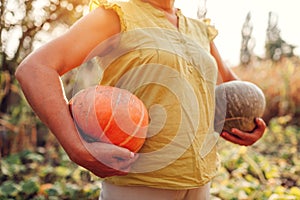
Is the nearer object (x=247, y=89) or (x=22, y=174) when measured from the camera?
(x=247, y=89)

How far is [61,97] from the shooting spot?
151cm

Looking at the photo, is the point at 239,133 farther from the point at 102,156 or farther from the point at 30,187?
the point at 30,187

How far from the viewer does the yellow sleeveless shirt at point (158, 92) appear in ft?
5.45

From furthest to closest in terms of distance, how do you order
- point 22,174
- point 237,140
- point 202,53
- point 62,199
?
point 22,174
point 62,199
point 237,140
point 202,53

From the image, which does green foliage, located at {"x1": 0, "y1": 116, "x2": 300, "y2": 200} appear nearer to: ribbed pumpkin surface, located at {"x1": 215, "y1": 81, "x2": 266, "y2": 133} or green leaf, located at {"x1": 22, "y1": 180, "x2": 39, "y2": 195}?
green leaf, located at {"x1": 22, "y1": 180, "x2": 39, "y2": 195}

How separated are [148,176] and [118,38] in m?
0.50

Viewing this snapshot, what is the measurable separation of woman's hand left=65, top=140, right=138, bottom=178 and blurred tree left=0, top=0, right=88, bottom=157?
359cm

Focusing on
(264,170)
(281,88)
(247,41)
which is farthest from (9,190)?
(247,41)

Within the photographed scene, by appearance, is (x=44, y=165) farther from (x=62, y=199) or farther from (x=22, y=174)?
(x=62, y=199)

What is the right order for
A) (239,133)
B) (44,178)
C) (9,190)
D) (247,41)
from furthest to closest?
(247,41) → (44,178) → (9,190) → (239,133)

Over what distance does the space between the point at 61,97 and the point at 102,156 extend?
0.79 feet

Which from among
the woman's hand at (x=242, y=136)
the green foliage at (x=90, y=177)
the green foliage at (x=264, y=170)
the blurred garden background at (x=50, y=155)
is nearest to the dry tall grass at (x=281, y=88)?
the green foliage at (x=264, y=170)

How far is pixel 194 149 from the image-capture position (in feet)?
5.59

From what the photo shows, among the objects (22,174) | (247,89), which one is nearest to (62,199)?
(22,174)
